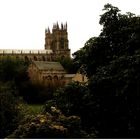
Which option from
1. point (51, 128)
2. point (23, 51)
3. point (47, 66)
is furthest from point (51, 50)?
point (51, 128)

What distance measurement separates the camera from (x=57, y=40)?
14900 cm

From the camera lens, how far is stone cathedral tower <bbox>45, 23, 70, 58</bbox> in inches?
5674

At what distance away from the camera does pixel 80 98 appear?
19.6 m

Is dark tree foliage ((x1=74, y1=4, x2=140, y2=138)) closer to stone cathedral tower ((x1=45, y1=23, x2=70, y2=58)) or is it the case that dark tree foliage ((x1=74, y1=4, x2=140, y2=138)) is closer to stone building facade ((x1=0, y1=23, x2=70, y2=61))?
stone building facade ((x1=0, y1=23, x2=70, y2=61))

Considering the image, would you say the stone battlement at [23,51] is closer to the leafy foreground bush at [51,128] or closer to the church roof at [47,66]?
the church roof at [47,66]

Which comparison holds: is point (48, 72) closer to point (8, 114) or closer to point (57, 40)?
point (57, 40)

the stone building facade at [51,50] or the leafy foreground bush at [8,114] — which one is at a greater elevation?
the stone building facade at [51,50]

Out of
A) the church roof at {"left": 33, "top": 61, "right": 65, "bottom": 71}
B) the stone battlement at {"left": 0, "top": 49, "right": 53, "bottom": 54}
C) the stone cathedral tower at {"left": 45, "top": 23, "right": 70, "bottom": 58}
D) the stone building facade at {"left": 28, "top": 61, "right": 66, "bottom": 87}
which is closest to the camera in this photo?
the stone building facade at {"left": 28, "top": 61, "right": 66, "bottom": 87}

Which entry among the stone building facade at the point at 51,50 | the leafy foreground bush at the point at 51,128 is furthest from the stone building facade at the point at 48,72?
the leafy foreground bush at the point at 51,128

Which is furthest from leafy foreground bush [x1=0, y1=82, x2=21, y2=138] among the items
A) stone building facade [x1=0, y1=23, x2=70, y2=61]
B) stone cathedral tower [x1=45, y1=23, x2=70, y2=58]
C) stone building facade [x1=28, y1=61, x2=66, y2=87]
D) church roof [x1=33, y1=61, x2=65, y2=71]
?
stone cathedral tower [x1=45, y1=23, x2=70, y2=58]

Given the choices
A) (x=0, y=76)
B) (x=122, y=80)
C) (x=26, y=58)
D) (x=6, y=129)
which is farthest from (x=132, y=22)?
(x=26, y=58)

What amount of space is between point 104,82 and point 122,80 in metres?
1.30

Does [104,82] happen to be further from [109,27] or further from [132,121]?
[109,27]

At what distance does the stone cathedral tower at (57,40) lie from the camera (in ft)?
473
